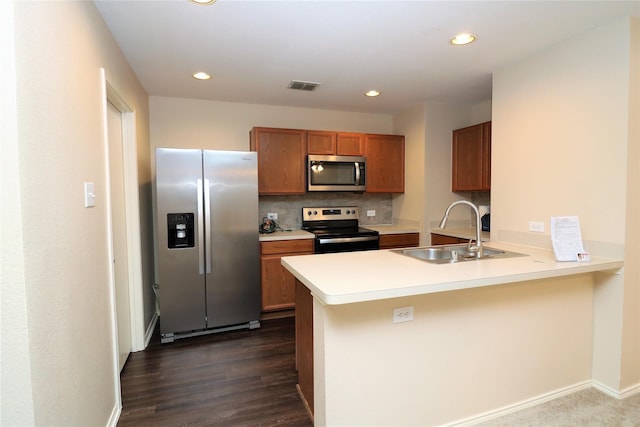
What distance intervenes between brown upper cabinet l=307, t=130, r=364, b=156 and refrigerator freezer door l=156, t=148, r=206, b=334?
4.56ft

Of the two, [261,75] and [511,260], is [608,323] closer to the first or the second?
[511,260]

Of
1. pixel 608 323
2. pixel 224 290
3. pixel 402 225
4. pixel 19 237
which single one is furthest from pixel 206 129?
pixel 608 323

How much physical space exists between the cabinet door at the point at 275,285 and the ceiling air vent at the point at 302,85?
1.75m

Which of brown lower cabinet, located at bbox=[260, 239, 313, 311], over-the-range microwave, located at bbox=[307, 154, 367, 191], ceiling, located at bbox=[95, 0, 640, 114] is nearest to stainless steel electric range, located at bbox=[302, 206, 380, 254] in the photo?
brown lower cabinet, located at bbox=[260, 239, 313, 311]

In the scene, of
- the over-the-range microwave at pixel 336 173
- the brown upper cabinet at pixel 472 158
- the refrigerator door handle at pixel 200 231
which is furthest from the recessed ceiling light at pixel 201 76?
the brown upper cabinet at pixel 472 158

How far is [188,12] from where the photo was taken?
1.93m

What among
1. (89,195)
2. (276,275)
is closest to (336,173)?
(276,275)

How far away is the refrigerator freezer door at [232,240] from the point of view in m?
3.08

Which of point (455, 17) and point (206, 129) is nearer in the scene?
point (455, 17)

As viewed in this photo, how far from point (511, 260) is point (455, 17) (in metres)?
1.52

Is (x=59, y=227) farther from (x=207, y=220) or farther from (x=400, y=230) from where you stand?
(x=400, y=230)

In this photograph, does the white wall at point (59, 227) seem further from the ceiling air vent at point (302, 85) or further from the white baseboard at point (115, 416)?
the ceiling air vent at point (302, 85)

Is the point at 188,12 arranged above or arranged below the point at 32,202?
above

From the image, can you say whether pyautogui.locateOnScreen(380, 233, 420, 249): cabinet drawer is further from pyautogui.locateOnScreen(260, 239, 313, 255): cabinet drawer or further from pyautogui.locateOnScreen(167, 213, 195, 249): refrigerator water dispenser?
pyautogui.locateOnScreen(167, 213, 195, 249): refrigerator water dispenser
